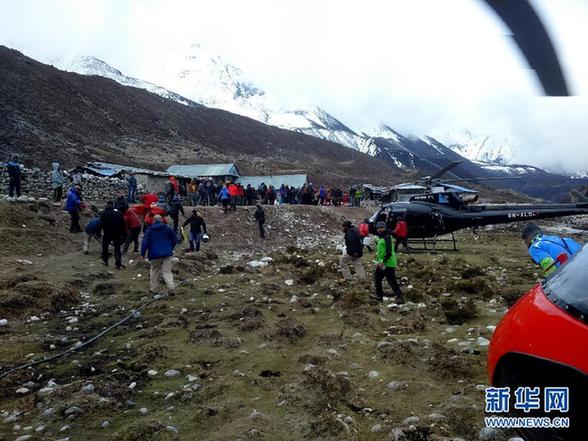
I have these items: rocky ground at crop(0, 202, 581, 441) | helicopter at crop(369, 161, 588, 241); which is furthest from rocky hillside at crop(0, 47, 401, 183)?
rocky ground at crop(0, 202, 581, 441)

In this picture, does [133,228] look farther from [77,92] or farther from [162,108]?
[162,108]

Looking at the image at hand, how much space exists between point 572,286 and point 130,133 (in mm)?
80682

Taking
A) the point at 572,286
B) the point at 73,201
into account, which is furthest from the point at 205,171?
the point at 572,286

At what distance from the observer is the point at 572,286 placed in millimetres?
2957

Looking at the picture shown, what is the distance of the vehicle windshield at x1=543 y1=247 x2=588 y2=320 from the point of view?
9.03ft

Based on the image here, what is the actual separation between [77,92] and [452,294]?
8135cm

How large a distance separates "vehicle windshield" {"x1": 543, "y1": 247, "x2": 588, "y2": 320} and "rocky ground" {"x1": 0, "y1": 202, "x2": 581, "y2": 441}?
5.36 feet

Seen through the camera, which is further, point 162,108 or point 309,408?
point 162,108

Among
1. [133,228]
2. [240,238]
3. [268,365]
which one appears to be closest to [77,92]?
[240,238]

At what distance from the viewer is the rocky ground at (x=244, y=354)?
4586 mm

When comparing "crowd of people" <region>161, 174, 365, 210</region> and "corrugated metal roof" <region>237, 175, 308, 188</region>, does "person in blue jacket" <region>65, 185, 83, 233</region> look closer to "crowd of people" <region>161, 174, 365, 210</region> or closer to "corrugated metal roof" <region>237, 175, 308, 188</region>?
"crowd of people" <region>161, 174, 365, 210</region>

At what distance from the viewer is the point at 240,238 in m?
24.1

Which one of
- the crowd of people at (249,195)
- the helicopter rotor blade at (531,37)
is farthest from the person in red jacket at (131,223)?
the helicopter rotor blade at (531,37)

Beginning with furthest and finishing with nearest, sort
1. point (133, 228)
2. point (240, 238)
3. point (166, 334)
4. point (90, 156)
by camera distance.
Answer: point (90, 156), point (240, 238), point (133, 228), point (166, 334)
